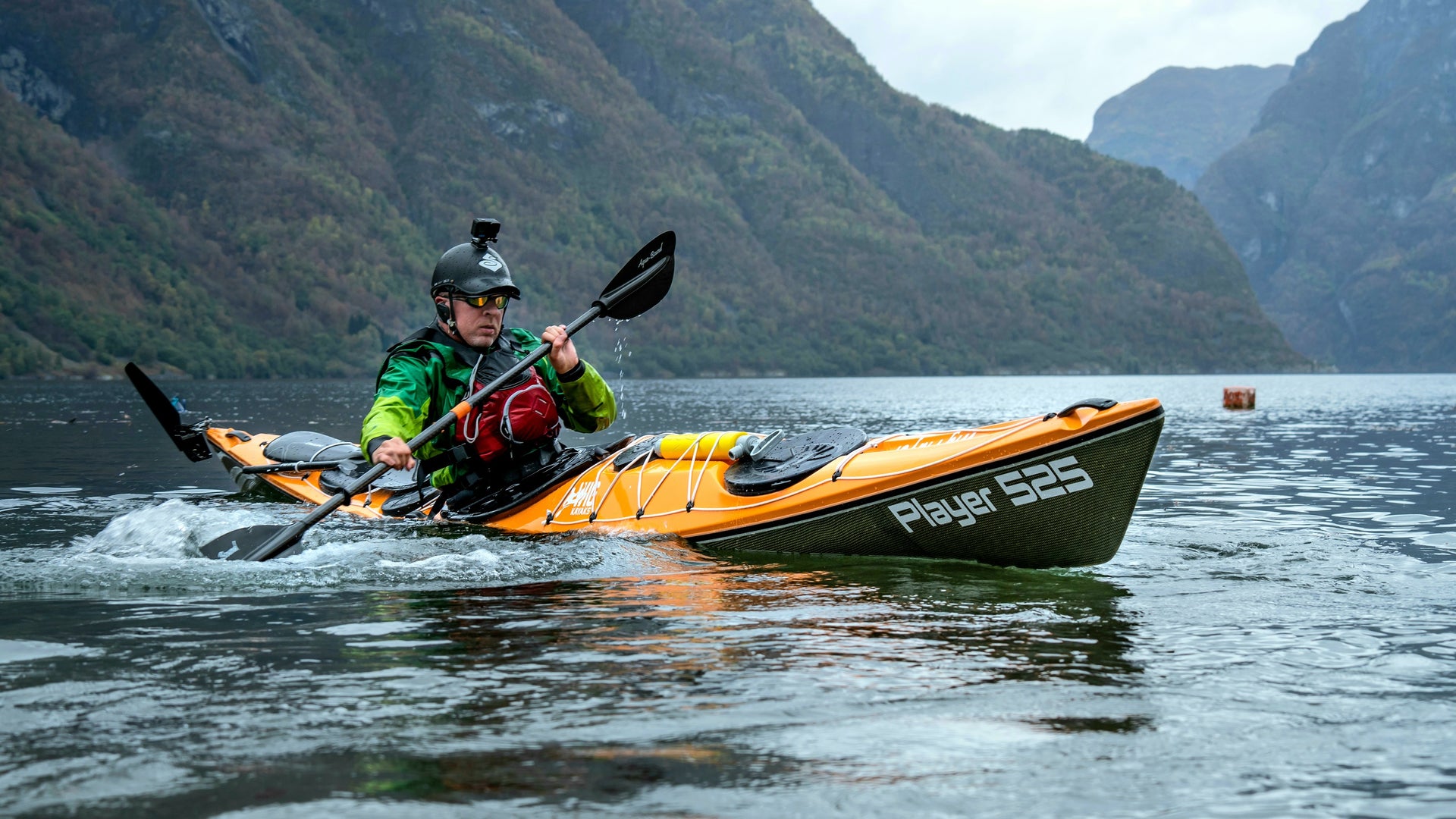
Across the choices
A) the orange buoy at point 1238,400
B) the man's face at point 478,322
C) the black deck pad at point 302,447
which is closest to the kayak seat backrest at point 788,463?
the man's face at point 478,322

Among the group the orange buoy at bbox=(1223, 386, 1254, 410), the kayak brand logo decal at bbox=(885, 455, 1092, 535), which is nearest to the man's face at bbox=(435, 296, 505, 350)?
the kayak brand logo decal at bbox=(885, 455, 1092, 535)

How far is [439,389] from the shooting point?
8250 millimetres

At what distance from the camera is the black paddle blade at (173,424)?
37.3ft

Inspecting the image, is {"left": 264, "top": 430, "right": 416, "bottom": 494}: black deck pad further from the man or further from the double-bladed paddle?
the double-bladed paddle

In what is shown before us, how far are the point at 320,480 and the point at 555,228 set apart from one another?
589 feet

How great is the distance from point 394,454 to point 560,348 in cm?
138

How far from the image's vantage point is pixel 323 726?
4105 mm

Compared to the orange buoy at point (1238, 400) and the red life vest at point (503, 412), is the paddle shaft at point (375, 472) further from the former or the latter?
the orange buoy at point (1238, 400)

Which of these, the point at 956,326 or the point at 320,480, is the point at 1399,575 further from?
the point at 956,326

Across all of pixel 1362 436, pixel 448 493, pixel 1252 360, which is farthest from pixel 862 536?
pixel 1252 360

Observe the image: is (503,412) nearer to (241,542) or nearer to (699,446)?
(699,446)

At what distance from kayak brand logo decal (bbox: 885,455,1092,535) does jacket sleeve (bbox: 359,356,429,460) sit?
2.98m

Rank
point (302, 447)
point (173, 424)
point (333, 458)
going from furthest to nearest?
1. point (173, 424)
2. point (302, 447)
3. point (333, 458)

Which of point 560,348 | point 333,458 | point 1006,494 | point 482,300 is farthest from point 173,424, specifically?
point 1006,494
